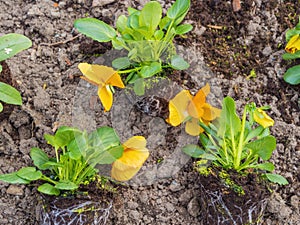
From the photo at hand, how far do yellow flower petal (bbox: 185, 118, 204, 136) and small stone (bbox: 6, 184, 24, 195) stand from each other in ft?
2.19

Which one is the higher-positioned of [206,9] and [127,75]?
[206,9]

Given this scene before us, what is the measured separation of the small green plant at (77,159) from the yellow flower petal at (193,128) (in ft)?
0.67

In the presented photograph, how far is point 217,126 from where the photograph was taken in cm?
Result: 230

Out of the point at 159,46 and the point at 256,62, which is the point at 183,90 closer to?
the point at 159,46

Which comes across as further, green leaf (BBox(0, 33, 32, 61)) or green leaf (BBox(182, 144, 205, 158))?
green leaf (BBox(182, 144, 205, 158))

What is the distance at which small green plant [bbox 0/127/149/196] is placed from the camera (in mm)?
2041

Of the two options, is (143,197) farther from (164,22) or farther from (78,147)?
(164,22)

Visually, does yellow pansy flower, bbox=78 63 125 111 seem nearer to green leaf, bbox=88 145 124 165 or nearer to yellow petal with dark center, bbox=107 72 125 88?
yellow petal with dark center, bbox=107 72 125 88

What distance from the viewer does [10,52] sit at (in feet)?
7.06

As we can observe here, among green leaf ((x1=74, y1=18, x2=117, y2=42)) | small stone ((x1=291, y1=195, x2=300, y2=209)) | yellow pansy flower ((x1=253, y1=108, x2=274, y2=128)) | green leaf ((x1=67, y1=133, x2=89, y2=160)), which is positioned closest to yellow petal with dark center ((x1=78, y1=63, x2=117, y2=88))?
green leaf ((x1=74, y1=18, x2=117, y2=42))

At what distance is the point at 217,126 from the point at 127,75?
420mm

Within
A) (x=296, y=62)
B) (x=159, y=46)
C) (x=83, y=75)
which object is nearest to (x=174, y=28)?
(x=159, y=46)

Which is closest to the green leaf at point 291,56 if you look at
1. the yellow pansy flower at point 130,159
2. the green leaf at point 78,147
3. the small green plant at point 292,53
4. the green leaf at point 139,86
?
the small green plant at point 292,53

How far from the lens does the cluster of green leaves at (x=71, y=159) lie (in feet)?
6.69
